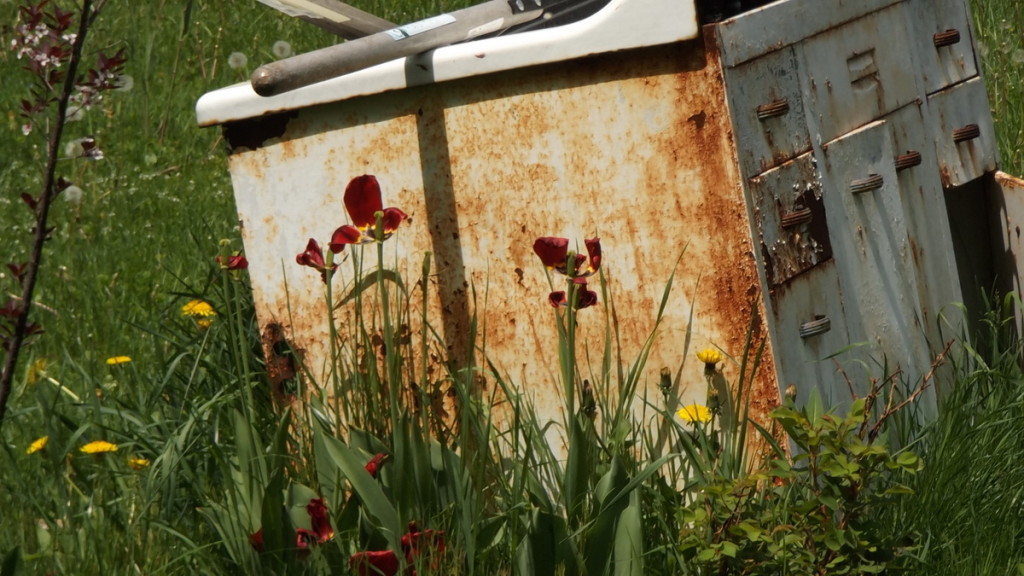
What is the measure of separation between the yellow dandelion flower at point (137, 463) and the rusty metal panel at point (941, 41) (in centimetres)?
184

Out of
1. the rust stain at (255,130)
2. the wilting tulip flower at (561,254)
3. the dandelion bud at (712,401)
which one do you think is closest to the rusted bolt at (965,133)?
the dandelion bud at (712,401)

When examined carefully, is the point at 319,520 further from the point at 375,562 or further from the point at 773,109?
the point at 773,109

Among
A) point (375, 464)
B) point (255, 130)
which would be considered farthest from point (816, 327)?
point (255, 130)

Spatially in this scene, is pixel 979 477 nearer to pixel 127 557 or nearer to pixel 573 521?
pixel 573 521

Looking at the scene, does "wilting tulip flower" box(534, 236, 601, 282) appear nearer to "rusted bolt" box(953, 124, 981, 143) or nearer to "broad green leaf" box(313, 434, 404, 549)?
"broad green leaf" box(313, 434, 404, 549)

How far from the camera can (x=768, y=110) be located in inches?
88.7

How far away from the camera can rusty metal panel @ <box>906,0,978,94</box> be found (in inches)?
108

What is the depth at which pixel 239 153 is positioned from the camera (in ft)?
8.72

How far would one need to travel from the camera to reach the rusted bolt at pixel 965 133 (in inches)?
114

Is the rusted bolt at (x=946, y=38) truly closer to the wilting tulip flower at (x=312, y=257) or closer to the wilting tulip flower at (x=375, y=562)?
the wilting tulip flower at (x=312, y=257)

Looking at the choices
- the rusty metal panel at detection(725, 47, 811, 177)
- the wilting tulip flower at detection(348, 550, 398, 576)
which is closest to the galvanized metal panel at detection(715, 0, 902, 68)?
the rusty metal panel at detection(725, 47, 811, 177)

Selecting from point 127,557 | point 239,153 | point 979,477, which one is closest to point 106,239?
point 239,153

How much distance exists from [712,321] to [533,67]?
58 cm

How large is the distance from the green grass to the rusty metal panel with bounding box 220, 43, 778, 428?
0.21 metres
